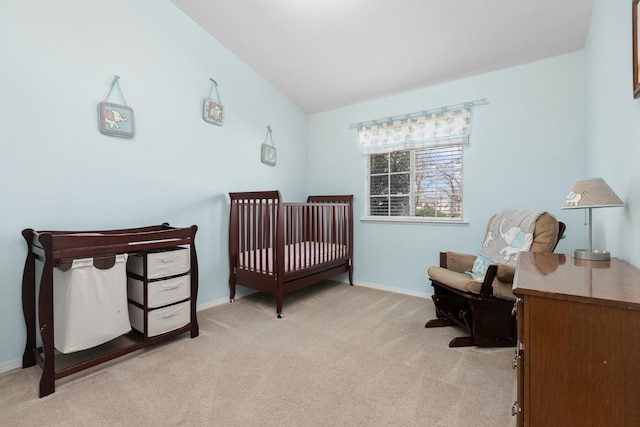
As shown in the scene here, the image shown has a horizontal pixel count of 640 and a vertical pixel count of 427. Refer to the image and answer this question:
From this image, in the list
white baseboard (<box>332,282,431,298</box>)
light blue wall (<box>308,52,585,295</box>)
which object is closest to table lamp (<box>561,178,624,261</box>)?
light blue wall (<box>308,52,585,295</box>)

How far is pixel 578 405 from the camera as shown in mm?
811

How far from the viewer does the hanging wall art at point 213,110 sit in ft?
8.95

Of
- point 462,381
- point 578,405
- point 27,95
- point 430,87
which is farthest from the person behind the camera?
point 430,87

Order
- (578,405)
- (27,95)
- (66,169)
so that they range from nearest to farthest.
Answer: (578,405)
(27,95)
(66,169)

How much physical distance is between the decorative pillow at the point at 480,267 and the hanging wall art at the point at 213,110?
2.62 m

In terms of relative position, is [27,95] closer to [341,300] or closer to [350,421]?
[350,421]

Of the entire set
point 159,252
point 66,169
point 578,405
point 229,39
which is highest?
point 229,39

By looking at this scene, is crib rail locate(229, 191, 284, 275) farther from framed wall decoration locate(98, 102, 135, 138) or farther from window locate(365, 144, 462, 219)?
window locate(365, 144, 462, 219)

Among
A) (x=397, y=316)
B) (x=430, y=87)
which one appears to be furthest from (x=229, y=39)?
(x=397, y=316)

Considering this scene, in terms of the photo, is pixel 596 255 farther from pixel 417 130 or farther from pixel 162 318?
pixel 162 318

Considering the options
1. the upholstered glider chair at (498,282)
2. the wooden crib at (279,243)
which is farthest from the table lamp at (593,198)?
the wooden crib at (279,243)

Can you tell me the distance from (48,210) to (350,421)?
219 cm

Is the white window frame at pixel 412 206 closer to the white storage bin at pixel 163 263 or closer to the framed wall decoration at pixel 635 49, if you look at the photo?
the framed wall decoration at pixel 635 49

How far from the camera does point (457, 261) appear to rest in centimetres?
248
